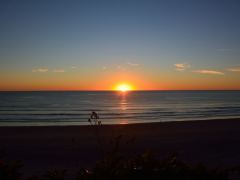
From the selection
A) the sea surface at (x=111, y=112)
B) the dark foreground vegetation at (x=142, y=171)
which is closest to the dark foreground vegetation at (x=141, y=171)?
the dark foreground vegetation at (x=142, y=171)

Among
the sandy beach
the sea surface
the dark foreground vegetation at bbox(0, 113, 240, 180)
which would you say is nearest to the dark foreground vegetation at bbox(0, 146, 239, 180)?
the dark foreground vegetation at bbox(0, 113, 240, 180)

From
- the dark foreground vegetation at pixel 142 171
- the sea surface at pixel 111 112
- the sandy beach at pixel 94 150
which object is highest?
the dark foreground vegetation at pixel 142 171

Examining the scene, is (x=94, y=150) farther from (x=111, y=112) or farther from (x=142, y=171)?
(x=111, y=112)

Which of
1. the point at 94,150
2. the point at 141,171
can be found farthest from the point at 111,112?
the point at 141,171

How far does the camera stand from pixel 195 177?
2850 millimetres

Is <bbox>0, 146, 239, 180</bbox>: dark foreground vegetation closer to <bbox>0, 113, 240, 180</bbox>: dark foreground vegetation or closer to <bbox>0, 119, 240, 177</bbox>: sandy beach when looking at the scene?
<bbox>0, 113, 240, 180</bbox>: dark foreground vegetation

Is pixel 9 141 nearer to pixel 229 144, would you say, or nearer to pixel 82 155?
pixel 82 155

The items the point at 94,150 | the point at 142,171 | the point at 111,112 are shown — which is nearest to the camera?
the point at 142,171

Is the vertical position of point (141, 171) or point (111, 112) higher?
point (141, 171)

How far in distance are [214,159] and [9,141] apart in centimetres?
1097

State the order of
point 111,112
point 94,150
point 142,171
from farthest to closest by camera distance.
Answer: point 111,112
point 94,150
point 142,171

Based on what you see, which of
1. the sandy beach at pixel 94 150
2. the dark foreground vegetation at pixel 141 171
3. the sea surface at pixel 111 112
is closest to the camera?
the dark foreground vegetation at pixel 141 171

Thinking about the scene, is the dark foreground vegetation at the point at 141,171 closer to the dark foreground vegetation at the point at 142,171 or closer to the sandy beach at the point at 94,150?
the dark foreground vegetation at the point at 142,171

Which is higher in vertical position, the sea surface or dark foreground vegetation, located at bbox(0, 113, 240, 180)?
dark foreground vegetation, located at bbox(0, 113, 240, 180)
